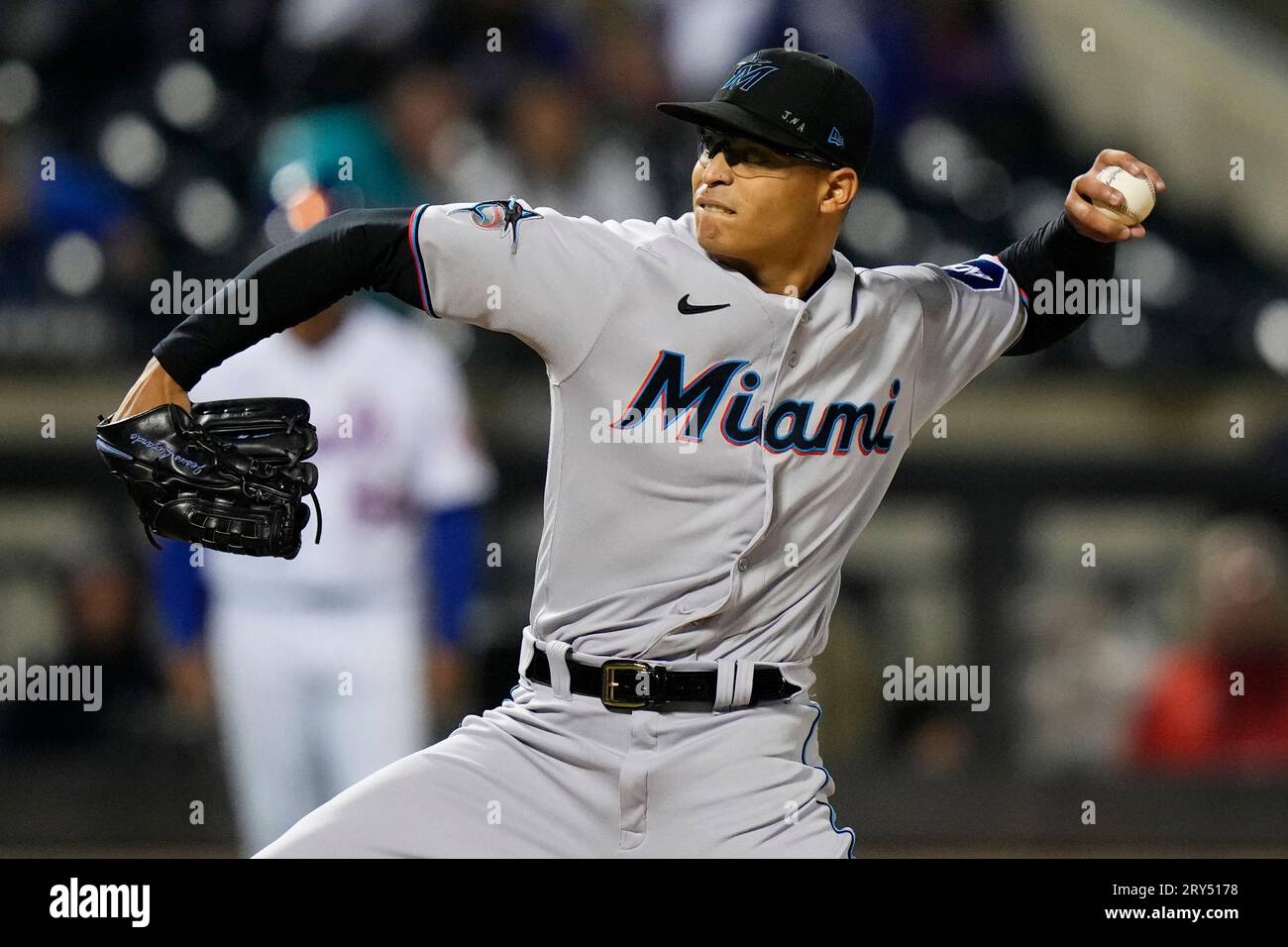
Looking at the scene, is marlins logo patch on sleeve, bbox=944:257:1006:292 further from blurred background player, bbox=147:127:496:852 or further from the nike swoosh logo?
blurred background player, bbox=147:127:496:852

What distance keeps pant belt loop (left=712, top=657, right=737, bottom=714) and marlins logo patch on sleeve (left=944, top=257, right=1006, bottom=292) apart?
0.67 metres

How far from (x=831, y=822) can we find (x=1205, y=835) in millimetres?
2573

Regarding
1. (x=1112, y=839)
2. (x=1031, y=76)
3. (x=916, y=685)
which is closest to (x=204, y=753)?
(x=916, y=685)

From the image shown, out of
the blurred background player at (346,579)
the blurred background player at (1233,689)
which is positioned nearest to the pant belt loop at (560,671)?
the blurred background player at (346,579)

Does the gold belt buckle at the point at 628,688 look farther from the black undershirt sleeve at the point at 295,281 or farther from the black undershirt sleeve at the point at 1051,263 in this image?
the black undershirt sleeve at the point at 1051,263

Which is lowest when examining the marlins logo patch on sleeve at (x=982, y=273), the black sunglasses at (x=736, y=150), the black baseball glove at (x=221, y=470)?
the black baseball glove at (x=221, y=470)

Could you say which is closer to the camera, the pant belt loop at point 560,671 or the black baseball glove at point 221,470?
the black baseball glove at point 221,470

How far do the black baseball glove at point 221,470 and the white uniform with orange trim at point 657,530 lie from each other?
0.30m

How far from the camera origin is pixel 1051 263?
2.35m

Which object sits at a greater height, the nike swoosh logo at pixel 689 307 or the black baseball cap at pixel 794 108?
the black baseball cap at pixel 794 108

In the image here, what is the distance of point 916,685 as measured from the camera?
4879 millimetres

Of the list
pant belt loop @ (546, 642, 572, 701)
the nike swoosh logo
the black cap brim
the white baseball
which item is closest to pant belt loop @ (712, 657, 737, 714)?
pant belt loop @ (546, 642, 572, 701)

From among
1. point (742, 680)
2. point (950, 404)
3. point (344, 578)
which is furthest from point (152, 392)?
point (950, 404)

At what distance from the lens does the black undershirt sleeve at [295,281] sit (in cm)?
188
